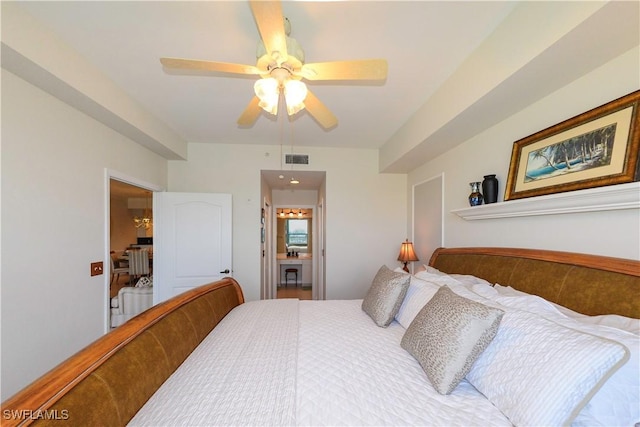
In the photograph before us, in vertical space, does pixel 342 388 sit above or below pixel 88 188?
below

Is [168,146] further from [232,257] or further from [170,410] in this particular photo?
[170,410]

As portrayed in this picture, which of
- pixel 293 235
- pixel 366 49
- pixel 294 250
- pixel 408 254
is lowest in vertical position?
pixel 294 250

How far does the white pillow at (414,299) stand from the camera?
1654mm

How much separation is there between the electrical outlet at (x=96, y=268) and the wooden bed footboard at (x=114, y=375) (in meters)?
1.25

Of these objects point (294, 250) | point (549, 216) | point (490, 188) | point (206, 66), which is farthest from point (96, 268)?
point (294, 250)

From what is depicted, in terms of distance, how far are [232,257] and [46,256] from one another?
199cm

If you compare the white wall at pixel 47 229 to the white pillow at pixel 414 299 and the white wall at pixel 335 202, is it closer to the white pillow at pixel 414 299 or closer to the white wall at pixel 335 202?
the white wall at pixel 335 202

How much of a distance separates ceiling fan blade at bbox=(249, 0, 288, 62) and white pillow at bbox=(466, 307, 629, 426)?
1628 mm

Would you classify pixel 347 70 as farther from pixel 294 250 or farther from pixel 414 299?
pixel 294 250

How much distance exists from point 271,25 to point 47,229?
2.07m

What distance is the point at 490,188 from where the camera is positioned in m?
2.03

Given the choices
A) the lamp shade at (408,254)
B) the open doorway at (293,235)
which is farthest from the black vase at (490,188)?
the open doorway at (293,235)

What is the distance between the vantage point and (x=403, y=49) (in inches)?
69.0

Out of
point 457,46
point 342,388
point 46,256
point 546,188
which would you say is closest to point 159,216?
point 46,256
